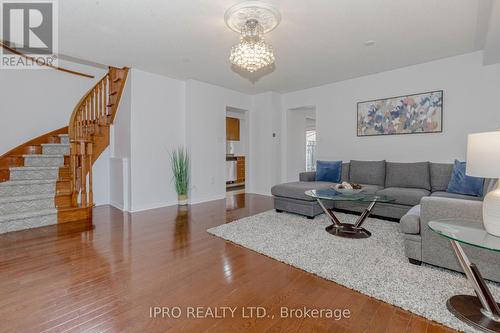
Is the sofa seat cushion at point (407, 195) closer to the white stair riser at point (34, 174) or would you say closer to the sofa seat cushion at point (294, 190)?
the sofa seat cushion at point (294, 190)

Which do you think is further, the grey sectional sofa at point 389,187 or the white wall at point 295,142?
the white wall at point 295,142

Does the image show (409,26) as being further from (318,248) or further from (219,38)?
(318,248)

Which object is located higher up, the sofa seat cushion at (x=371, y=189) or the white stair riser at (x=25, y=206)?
the sofa seat cushion at (x=371, y=189)

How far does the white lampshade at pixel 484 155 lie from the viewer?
1.48 metres

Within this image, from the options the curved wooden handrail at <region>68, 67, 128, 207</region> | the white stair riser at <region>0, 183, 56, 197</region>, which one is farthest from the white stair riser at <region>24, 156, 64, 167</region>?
the white stair riser at <region>0, 183, 56, 197</region>

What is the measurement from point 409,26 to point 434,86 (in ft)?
5.46

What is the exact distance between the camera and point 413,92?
4.27 meters

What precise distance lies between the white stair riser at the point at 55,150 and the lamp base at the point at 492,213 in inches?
220

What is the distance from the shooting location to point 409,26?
2918 millimetres

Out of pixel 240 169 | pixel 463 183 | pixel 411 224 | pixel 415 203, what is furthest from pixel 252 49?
pixel 240 169

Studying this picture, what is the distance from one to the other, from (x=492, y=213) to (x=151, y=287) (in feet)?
7.73

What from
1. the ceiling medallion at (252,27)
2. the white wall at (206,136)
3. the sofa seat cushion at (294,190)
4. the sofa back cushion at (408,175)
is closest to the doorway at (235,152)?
the white wall at (206,136)

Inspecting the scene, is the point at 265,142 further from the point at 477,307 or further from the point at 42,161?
the point at 477,307

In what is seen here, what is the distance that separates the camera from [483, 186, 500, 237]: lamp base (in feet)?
4.96
